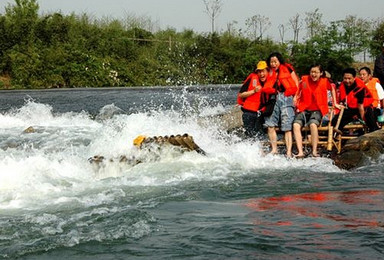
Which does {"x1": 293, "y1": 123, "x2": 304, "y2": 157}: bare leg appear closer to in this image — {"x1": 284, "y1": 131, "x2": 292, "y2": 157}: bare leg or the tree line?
{"x1": 284, "y1": 131, "x2": 292, "y2": 157}: bare leg

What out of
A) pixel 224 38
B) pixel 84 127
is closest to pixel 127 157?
pixel 84 127

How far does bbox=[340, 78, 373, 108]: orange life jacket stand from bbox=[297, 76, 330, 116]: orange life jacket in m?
0.98

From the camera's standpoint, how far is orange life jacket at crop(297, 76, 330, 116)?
392 inches

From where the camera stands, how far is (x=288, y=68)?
9.95 m

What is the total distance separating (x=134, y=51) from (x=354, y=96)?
2925 centimetres

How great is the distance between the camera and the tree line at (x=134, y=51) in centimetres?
3416

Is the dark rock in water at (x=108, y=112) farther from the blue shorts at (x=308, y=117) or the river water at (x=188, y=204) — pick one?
the blue shorts at (x=308, y=117)

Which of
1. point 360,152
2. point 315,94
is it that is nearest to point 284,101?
point 315,94

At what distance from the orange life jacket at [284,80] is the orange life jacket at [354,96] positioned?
158 centimetres

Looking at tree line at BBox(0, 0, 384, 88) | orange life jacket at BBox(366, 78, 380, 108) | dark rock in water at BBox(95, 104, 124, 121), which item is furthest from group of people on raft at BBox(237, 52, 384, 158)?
tree line at BBox(0, 0, 384, 88)

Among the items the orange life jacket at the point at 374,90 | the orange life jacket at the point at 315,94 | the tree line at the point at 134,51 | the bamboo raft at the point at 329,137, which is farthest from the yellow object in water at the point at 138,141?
the tree line at the point at 134,51

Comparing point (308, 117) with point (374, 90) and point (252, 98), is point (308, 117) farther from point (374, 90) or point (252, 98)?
point (374, 90)

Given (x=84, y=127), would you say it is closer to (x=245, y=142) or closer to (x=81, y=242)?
(x=245, y=142)

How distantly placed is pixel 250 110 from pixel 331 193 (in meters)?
3.44
